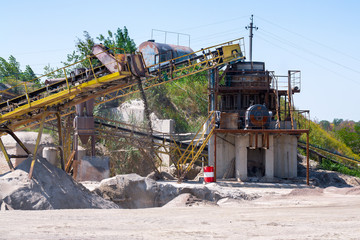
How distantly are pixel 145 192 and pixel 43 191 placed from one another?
5.05 metres

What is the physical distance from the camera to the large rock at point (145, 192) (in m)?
19.7

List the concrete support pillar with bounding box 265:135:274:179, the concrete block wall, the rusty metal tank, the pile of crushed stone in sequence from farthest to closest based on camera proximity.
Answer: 1. the rusty metal tank
2. the concrete block wall
3. the concrete support pillar with bounding box 265:135:274:179
4. the pile of crushed stone

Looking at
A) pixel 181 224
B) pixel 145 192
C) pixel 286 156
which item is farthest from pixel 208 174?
pixel 181 224

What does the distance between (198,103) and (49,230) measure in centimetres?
3371

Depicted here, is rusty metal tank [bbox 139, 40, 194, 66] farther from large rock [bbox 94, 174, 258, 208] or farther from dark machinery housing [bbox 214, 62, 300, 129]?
large rock [bbox 94, 174, 258, 208]

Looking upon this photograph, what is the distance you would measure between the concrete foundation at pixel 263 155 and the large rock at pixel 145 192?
5609 mm

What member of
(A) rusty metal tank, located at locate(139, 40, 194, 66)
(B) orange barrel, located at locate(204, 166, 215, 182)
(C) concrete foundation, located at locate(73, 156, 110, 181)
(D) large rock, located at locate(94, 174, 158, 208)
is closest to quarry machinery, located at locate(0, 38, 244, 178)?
(D) large rock, located at locate(94, 174, 158, 208)

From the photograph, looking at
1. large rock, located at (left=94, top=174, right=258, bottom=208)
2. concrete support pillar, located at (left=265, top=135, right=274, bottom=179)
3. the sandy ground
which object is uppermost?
concrete support pillar, located at (left=265, top=135, right=274, bottom=179)

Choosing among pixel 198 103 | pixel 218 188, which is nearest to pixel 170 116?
pixel 198 103

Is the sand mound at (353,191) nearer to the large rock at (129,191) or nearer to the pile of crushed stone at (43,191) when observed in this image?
the large rock at (129,191)

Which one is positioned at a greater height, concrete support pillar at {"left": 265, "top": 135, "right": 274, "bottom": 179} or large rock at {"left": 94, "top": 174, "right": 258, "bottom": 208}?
concrete support pillar at {"left": 265, "top": 135, "right": 274, "bottom": 179}

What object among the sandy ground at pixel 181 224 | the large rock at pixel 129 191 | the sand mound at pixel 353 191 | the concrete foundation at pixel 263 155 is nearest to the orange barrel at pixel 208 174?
the concrete foundation at pixel 263 155

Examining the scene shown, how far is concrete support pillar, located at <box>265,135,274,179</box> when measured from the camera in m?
26.8

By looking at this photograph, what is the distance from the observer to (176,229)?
11.5 meters
